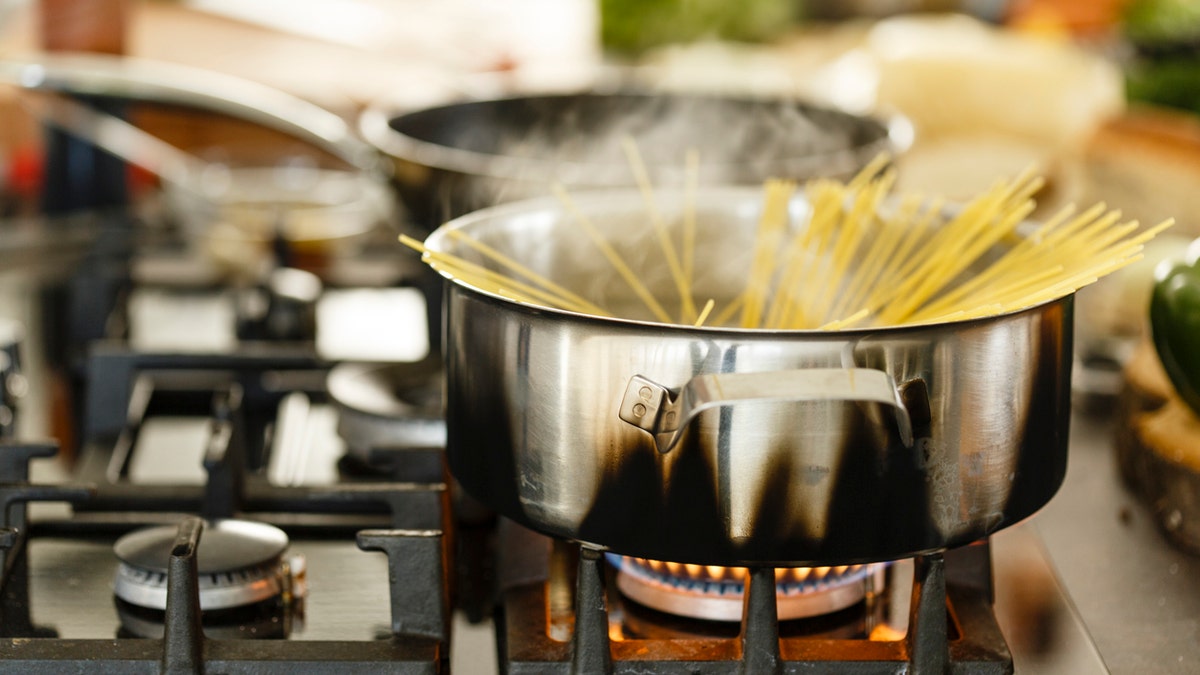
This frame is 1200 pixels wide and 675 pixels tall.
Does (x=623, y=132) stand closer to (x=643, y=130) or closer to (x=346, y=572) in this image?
(x=643, y=130)

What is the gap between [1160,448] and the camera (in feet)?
2.97

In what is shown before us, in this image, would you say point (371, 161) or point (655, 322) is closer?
point (655, 322)

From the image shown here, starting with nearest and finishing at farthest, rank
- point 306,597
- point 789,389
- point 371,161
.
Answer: point 789,389 < point 306,597 < point 371,161

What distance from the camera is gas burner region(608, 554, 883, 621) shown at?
0.73 m

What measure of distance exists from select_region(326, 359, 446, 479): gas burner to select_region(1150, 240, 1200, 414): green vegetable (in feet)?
1.65

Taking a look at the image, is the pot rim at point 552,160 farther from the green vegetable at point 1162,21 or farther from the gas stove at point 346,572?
the green vegetable at point 1162,21

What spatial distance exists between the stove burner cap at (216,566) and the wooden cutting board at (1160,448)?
0.61 m

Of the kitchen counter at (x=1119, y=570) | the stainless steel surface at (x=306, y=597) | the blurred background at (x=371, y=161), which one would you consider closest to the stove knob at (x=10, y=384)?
the blurred background at (x=371, y=161)

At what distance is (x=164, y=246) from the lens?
1505mm

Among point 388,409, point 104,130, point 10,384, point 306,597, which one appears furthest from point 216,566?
point 104,130

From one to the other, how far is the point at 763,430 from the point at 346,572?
14.2 inches

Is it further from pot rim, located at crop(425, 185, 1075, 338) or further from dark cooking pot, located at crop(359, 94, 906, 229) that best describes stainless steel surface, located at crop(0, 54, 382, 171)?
pot rim, located at crop(425, 185, 1075, 338)

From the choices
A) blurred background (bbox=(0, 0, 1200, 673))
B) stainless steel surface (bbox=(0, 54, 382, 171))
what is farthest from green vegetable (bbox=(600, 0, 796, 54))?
stainless steel surface (bbox=(0, 54, 382, 171))

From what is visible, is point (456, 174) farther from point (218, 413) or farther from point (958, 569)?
point (958, 569)
